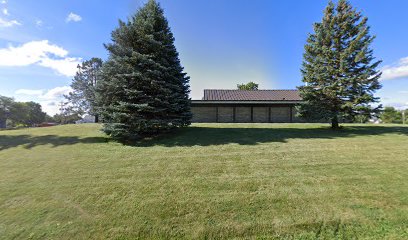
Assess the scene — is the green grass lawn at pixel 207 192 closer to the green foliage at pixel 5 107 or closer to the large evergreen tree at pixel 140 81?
the large evergreen tree at pixel 140 81

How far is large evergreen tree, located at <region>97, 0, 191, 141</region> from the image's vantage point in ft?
33.1

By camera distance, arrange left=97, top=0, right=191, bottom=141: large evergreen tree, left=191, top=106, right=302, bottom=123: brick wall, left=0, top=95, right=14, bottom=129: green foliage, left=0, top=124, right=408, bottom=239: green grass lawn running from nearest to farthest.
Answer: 1. left=0, top=124, right=408, bottom=239: green grass lawn
2. left=97, top=0, right=191, bottom=141: large evergreen tree
3. left=191, top=106, right=302, bottom=123: brick wall
4. left=0, top=95, right=14, bottom=129: green foliage

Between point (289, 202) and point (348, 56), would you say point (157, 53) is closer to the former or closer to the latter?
point (289, 202)

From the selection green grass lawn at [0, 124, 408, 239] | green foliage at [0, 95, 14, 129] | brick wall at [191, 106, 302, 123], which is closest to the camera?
green grass lawn at [0, 124, 408, 239]

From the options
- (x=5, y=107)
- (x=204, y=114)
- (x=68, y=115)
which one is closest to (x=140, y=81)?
(x=204, y=114)

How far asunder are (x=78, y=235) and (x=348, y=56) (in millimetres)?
15741

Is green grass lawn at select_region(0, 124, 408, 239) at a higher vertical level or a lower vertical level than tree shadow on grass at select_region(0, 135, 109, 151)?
lower

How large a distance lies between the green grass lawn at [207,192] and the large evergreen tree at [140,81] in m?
1.70

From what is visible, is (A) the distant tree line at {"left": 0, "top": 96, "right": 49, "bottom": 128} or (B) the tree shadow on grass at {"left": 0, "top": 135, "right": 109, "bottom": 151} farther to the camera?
(A) the distant tree line at {"left": 0, "top": 96, "right": 49, "bottom": 128}

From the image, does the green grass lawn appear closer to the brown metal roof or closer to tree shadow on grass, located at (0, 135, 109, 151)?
tree shadow on grass, located at (0, 135, 109, 151)

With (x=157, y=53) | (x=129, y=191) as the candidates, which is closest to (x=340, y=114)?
(x=157, y=53)

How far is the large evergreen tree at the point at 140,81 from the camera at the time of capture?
10.1 meters

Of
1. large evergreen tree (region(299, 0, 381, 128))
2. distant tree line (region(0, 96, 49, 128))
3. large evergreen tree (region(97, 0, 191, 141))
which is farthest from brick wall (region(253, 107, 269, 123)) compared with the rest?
distant tree line (region(0, 96, 49, 128))

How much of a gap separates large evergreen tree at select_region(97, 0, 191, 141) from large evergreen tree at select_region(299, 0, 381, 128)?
356 inches
